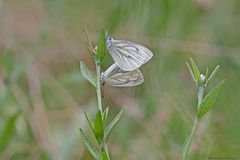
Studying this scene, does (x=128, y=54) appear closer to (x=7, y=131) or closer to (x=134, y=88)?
(x=7, y=131)

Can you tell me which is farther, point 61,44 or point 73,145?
point 61,44

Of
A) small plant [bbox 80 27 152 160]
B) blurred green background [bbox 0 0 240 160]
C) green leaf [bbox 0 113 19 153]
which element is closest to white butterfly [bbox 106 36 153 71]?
small plant [bbox 80 27 152 160]

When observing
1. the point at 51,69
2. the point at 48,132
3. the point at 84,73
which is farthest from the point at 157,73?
the point at 84,73

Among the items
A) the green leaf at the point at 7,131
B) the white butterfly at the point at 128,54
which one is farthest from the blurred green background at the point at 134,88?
the white butterfly at the point at 128,54

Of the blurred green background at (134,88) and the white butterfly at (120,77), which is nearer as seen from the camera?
the white butterfly at (120,77)

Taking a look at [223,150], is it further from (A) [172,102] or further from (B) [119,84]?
(B) [119,84]

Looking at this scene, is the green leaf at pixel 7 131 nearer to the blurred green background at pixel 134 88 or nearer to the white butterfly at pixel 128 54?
the blurred green background at pixel 134 88

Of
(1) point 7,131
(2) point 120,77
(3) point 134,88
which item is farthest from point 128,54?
(3) point 134,88

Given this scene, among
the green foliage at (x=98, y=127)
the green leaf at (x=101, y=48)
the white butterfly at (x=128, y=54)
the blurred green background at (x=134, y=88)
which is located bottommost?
the blurred green background at (x=134, y=88)
